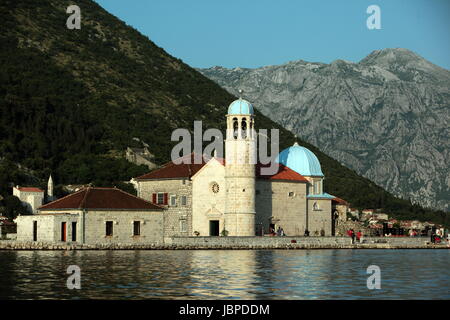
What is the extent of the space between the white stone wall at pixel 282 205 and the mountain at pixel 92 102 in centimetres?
2250

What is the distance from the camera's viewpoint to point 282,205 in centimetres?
8069

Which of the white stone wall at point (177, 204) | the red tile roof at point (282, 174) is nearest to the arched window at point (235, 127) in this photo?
the red tile roof at point (282, 174)

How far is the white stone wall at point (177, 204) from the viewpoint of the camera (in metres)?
75.7

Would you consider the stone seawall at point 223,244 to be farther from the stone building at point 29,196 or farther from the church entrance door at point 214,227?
the stone building at point 29,196

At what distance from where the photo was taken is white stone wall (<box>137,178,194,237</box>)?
A: 75688 mm

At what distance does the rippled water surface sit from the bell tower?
1172 cm

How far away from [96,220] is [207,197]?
10348mm

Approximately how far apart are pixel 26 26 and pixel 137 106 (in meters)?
26.0

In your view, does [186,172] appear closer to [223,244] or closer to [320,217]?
[223,244]

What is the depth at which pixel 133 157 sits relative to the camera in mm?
108438

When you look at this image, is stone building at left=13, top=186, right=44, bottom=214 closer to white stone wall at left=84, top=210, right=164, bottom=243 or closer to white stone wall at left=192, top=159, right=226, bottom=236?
white stone wall at left=84, top=210, right=164, bottom=243

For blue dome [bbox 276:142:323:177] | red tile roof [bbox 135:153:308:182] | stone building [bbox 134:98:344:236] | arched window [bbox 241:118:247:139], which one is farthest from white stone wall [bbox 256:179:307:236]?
blue dome [bbox 276:142:323:177]
